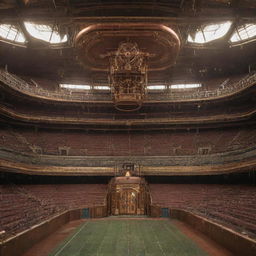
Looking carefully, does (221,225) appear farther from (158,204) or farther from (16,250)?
(158,204)

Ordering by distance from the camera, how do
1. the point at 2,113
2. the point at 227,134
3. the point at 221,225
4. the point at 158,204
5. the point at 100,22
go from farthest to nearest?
1. the point at 227,134
2. the point at 2,113
3. the point at 158,204
4. the point at 100,22
5. the point at 221,225

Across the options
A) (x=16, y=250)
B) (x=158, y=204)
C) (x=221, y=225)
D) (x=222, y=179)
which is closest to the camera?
(x=16, y=250)

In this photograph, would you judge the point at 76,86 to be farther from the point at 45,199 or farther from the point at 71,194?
the point at 45,199

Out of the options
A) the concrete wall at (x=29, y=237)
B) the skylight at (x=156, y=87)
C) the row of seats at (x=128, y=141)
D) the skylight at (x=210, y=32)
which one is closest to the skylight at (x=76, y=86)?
the row of seats at (x=128, y=141)

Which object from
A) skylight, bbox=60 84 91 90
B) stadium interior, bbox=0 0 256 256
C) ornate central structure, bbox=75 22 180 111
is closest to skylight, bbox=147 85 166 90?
stadium interior, bbox=0 0 256 256

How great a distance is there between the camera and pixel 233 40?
2092 cm

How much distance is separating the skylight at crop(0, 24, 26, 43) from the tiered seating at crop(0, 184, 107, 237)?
1261 cm

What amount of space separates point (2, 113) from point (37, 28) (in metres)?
7.89

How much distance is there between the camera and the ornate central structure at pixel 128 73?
15883 mm

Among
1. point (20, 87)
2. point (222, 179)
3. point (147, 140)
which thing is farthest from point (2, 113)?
point (222, 179)

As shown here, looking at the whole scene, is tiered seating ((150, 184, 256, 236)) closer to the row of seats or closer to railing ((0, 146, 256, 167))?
railing ((0, 146, 256, 167))

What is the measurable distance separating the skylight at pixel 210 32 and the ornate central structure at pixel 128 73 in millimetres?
6190

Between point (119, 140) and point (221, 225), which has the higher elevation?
point (119, 140)

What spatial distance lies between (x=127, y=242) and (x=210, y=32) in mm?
18549
